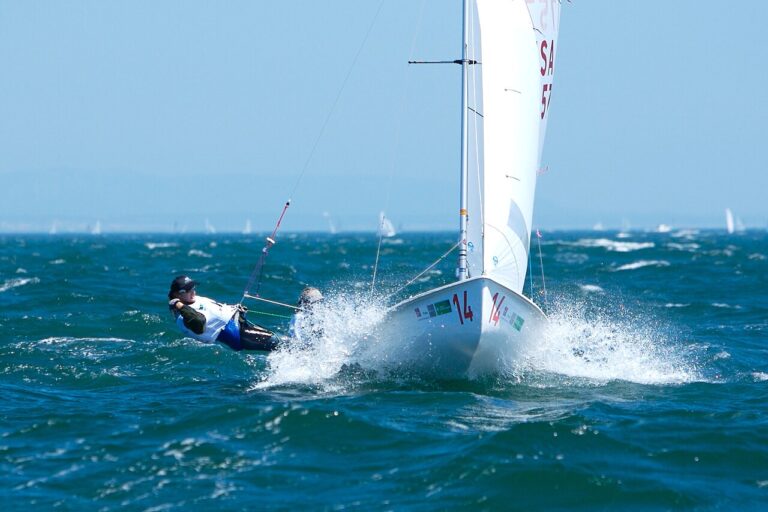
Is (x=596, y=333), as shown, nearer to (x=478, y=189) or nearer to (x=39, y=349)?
(x=478, y=189)

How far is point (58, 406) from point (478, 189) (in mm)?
5189

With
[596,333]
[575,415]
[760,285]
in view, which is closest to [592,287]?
[760,285]

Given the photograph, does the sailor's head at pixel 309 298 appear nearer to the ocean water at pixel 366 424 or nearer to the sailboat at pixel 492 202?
the ocean water at pixel 366 424

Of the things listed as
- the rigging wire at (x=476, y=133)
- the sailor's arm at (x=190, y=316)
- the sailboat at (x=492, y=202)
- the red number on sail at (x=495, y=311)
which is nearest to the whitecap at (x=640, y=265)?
the sailboat at (x=492, y=202)

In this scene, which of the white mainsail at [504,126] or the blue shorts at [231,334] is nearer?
the white mainsail at [504,126]

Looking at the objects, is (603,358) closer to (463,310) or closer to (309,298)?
(463,310)

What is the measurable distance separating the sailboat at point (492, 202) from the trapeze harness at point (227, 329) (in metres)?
1.66

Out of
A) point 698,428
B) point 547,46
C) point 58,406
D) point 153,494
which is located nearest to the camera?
point 153,494

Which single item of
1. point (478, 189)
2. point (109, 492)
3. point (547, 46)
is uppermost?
point (547, 46)

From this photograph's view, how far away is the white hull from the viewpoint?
10.9 metres

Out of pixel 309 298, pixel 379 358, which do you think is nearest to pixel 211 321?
pixel 309 298

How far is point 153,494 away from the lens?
7738mm

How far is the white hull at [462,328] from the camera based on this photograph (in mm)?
10852

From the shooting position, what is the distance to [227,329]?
12.1 m
